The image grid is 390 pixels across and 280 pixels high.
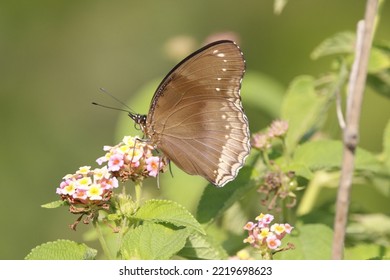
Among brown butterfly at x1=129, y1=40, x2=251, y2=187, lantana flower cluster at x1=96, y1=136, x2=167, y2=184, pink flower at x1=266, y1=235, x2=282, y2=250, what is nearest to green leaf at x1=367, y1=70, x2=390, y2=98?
brown butterfly at x1=129, y1=40, x2=251, y2=187

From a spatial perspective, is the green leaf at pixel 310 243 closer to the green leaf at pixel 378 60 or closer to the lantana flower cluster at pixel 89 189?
the lantana flower cluster at pixel 89 189

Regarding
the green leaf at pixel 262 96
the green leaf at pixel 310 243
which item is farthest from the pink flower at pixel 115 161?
the green leaf at pixel 262 96

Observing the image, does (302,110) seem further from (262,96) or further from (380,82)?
(262,96)

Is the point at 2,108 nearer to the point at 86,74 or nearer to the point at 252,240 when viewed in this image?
the point at 86,74

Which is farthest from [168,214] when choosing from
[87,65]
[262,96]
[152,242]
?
[87,65]

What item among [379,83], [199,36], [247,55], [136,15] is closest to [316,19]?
[247,55]
